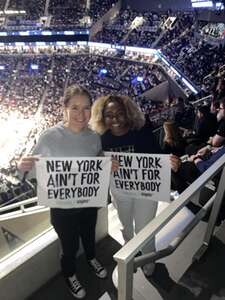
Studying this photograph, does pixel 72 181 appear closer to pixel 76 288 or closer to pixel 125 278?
pixel 76 288

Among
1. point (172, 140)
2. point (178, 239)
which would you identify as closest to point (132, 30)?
point (172, 140)

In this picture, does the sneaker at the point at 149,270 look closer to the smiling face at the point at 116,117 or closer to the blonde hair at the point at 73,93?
the smiling face at the point at 116,117

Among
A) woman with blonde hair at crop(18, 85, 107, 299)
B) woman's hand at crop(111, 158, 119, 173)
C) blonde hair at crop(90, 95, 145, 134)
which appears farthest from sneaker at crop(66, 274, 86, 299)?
blonde hair at crop(90, 95, 145, 134)

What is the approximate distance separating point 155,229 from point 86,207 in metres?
0.74

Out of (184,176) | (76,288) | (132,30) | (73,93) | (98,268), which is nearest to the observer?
(73,93)

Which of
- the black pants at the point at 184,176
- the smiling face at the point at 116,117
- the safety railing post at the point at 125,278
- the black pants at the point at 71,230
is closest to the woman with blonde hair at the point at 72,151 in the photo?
the black pants at the point at 71,230

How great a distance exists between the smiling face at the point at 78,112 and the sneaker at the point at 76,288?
0.87 m

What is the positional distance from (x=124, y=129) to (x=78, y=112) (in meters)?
0.28

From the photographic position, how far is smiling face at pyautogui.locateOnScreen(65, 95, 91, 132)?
1.67 meters

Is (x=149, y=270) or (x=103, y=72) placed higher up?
(x=103, y=72)

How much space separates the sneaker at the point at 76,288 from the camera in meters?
1.93

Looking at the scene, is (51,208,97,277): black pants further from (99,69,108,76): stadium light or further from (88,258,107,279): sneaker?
(99,69,108,76): stadium light

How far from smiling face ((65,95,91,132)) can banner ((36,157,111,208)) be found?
0.56 feet

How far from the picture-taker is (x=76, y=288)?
1936mm
